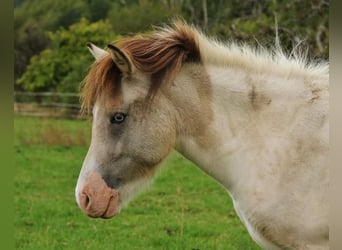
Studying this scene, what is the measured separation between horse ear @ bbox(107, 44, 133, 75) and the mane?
0.10ft

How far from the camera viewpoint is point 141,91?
7.17 feet

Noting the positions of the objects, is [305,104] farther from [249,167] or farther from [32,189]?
[32,189]

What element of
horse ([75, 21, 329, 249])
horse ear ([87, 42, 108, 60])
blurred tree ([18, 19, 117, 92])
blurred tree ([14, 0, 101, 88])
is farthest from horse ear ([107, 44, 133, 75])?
blurred tree ([14, 0, 101, 88])

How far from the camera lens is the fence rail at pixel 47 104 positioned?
11.8 m

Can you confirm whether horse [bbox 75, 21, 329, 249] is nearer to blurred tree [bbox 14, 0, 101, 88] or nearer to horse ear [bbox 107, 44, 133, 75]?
horse ear [bbox 107, 44, 133, 75]

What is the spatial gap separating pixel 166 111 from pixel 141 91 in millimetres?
121

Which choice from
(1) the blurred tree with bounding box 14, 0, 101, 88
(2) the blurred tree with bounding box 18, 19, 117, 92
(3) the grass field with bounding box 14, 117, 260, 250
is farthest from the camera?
(1) the blurred tree with bounding box 14, 0, 101, 88

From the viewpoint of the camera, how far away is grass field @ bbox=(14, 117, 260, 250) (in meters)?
3.96

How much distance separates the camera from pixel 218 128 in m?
2.20

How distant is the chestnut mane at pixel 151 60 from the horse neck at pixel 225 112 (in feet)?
0.18

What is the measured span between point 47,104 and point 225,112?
1044 centimetres

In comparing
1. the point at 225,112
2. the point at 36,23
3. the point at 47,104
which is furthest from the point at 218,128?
the point at 36,23

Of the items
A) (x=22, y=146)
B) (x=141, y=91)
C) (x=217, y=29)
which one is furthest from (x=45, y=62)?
(x=141, y=91)

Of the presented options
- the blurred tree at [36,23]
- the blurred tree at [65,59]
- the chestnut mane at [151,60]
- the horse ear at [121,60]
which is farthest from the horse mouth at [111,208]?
the blurred tree at [36,23]
